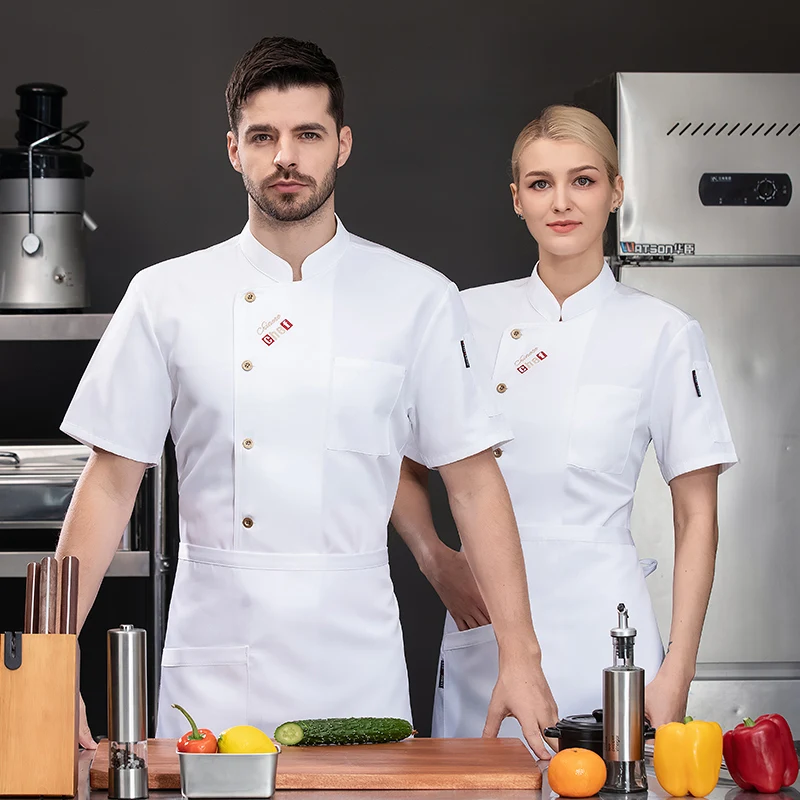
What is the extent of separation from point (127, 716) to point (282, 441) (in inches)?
22.3

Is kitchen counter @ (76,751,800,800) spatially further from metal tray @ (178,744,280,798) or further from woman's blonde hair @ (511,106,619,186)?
woman's blonde hair @ (511,106,619,186)

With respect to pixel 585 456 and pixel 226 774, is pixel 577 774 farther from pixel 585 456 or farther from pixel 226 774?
pixel 585 456

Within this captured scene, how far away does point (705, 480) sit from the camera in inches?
85.4

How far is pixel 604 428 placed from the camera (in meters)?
2.16

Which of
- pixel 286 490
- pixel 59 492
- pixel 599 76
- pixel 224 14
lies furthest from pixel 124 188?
pixel 286 490

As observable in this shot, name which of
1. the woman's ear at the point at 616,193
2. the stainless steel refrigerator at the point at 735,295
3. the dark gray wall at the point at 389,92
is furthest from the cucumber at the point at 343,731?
the dark gray wall at the point at 389,92

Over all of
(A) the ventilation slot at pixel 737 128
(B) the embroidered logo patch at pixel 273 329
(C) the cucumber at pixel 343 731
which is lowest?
(C) the cucumber at pixel 343 731

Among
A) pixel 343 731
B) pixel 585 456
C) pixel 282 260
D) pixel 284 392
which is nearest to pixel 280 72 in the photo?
pixel 282 260

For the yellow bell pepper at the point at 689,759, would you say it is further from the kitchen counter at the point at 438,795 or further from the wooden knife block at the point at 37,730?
the wooden knife block at the point at 37,730

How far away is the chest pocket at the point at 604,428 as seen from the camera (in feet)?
7.08

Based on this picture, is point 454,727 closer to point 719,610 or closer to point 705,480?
point 705,480

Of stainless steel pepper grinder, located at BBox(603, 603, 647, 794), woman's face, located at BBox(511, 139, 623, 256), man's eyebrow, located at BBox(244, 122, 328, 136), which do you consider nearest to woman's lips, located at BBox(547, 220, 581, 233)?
woman's face, located at BBox(511, 139, 623, 256)

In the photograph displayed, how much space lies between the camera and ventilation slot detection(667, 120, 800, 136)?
2873mm

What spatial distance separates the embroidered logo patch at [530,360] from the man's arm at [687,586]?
0.95ft
